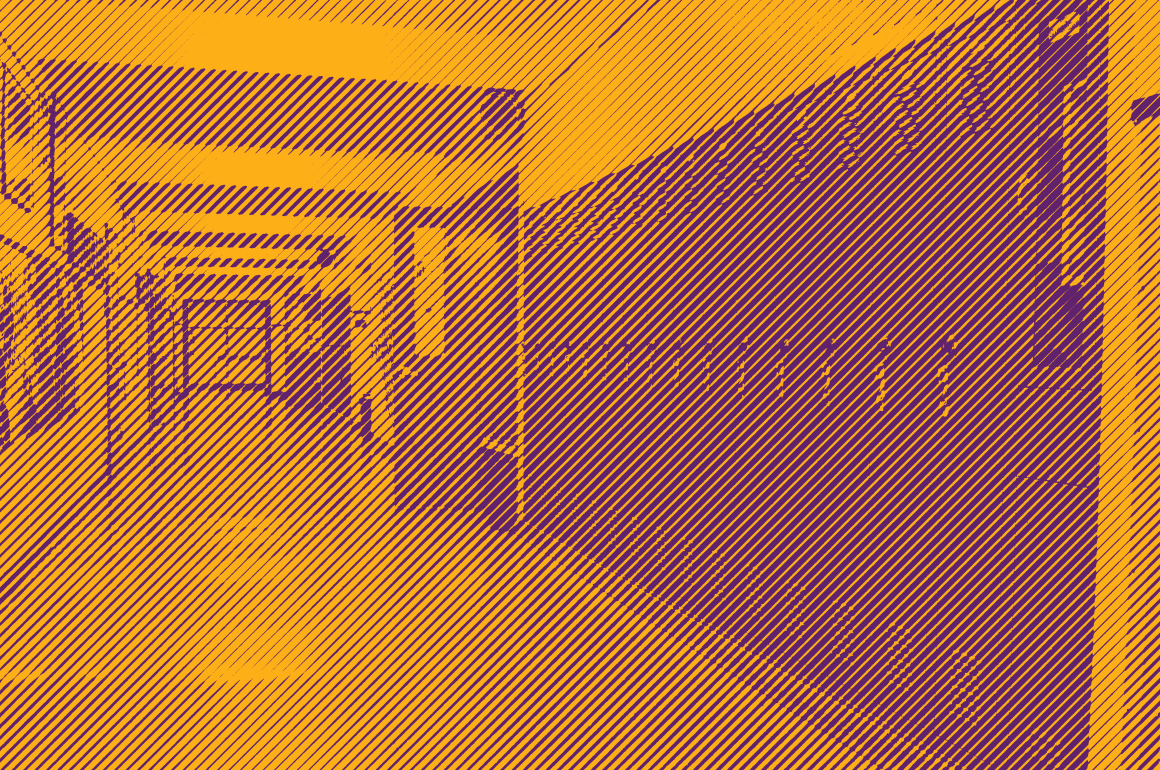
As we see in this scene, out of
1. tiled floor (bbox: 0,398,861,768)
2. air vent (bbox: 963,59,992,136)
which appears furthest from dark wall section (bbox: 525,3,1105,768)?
tiled floor (bbox: 0,398,861,768)

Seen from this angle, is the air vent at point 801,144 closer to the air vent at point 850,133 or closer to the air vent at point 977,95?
the air vent at point 850,133

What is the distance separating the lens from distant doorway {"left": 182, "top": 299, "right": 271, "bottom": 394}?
→ 1333cm

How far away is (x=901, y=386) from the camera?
2.51 meters

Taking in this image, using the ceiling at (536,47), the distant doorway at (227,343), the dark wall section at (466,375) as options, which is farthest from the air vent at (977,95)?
the distant doorway at (227,343)

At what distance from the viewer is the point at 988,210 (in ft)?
7.55

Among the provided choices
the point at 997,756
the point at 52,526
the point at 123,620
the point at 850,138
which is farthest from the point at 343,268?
the point at 997,756

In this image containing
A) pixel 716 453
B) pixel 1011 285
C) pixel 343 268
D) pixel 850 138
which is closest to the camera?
pixel 1011 285

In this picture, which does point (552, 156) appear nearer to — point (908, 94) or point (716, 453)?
point (716, 453)

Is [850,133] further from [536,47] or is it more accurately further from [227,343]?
[227,343]

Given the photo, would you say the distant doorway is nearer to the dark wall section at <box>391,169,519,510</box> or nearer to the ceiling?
the dark wall section at <box>391,169,519,510</box>

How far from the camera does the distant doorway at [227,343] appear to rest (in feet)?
43.7

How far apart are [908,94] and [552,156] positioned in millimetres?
2430

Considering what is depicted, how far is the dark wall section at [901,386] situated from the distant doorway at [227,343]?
10.3 m

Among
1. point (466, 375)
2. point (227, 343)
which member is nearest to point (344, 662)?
point (466, 375)
